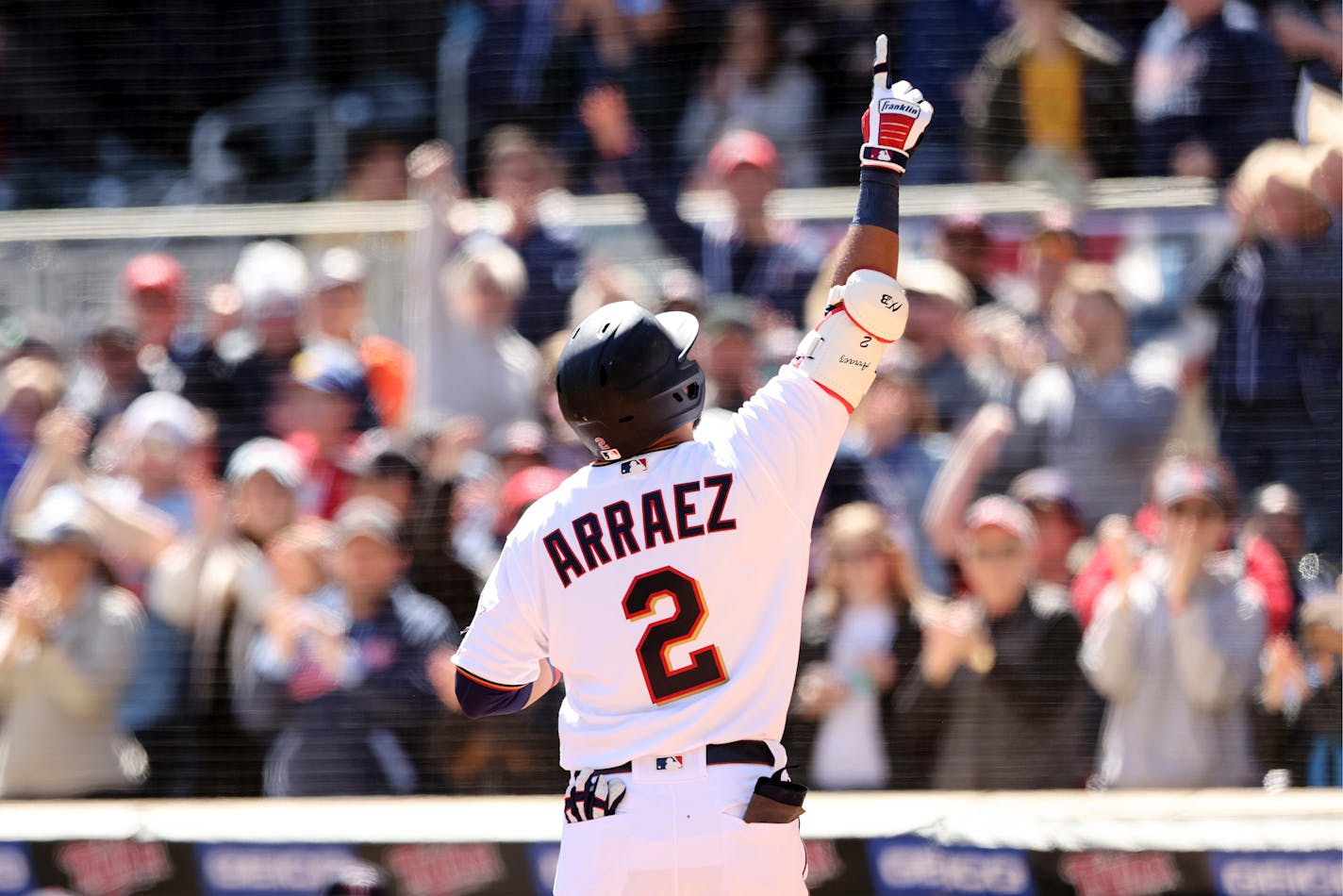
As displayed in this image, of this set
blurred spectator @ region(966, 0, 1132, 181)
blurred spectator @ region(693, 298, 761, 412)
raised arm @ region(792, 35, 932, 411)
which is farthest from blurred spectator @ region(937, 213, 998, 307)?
raised arm @ region(792, 35, 932, 411)

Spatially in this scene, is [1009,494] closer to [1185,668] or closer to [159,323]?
[1185,668]

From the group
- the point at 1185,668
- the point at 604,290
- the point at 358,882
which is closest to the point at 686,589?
the point at 358,882

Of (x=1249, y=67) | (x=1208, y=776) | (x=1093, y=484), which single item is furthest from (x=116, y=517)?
(x=1249, y=67)

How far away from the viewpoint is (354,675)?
5461 mm

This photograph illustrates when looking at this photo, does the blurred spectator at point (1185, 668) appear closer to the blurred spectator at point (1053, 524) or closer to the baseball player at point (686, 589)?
the blurred spectator at point (1053, 524)

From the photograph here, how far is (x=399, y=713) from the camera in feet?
17.9

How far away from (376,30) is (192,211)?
1.11 m

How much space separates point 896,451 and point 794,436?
8.95ft

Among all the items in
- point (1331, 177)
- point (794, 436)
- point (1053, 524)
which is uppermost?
point (1331, 177)

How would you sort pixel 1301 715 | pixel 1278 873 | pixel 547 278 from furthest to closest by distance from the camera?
pixel 547 278 < pixel 1301 715 < pixel 1278 873

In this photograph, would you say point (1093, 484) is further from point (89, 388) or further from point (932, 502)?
point (89, 388)

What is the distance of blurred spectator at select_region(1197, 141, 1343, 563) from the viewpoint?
213 inches

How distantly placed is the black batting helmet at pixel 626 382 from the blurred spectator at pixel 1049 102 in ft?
11.9

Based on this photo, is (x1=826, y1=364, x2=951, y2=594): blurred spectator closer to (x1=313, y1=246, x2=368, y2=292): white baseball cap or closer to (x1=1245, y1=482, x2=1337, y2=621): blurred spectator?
(x1=1245, y1=482, x2=1337, y2=621): blurred spectator
